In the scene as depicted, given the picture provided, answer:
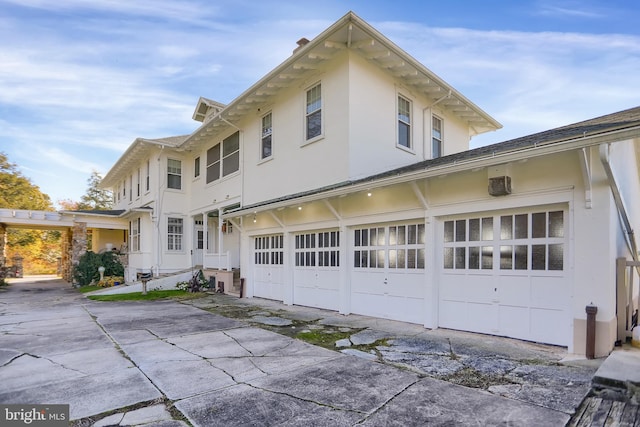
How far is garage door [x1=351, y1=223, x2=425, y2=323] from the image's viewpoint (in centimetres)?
745

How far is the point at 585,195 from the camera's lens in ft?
16.7

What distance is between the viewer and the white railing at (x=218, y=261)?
1439 centimetres

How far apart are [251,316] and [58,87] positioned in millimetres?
13837

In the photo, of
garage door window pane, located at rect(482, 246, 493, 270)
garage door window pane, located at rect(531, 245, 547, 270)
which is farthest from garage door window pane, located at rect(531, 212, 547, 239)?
garage door window pane, located at rect(482, 246, 493, 270)

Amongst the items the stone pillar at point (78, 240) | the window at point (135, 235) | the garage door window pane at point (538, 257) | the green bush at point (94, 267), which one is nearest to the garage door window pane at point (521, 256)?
the garage door window pane at point (538, 257)

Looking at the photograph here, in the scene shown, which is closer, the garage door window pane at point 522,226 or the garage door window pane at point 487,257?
the garage door window pane at point 522,226

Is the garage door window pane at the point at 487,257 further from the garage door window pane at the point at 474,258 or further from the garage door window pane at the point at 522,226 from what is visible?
the garage door window pane at the point at 522,226

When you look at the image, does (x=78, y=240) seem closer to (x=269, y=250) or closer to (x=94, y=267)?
(x=94, y=267)

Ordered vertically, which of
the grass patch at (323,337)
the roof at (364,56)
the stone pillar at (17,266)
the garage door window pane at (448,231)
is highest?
the roof at (364,56)

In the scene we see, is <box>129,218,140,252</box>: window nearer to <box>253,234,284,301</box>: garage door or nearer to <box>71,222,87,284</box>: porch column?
<box>71,222,87,284</box>: porch column

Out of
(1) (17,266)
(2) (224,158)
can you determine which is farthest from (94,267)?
(1) (17,266)

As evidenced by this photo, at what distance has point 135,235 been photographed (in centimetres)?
1892

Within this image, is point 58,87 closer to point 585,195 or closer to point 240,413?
point 240,413

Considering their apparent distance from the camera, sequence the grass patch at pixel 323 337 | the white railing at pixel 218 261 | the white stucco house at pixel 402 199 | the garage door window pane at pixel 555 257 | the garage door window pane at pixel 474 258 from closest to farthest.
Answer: the white stucco house at pixel 402 199 < the garage door window pane at pixel 555 257 < the grass patch at pixel 323 337 < the garage door window pane at pixel 474 258 < the white railing at pixel 218 261
